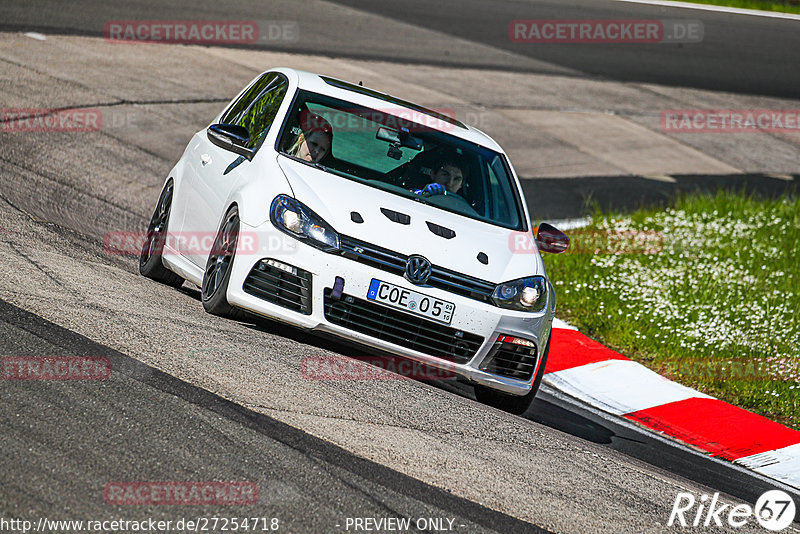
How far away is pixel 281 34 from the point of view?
1884 centimetres

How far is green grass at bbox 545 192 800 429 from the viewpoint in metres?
8.36

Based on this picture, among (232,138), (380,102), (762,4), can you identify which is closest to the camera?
(232,138)

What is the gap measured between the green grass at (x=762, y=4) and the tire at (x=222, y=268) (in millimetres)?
27170

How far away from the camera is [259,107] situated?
7.44 metres

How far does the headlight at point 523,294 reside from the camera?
20.0 ft

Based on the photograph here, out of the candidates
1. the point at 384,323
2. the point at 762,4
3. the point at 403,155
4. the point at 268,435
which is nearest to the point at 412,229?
the point at 384,323

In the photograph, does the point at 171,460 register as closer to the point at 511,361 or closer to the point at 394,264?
the point at 394,264

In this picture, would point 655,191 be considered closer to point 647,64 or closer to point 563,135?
point 563,135

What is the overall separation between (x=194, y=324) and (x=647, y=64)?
18.1 metres

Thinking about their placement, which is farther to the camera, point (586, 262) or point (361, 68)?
point (361, 68)

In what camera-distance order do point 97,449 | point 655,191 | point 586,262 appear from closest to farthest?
point 97,449, point 586,262, point 655,191

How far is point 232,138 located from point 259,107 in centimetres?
78

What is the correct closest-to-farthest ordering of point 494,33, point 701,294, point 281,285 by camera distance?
point 281,285 → point 701,294 → point 494,33

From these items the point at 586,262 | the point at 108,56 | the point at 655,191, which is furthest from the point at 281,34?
the point at 586,262
